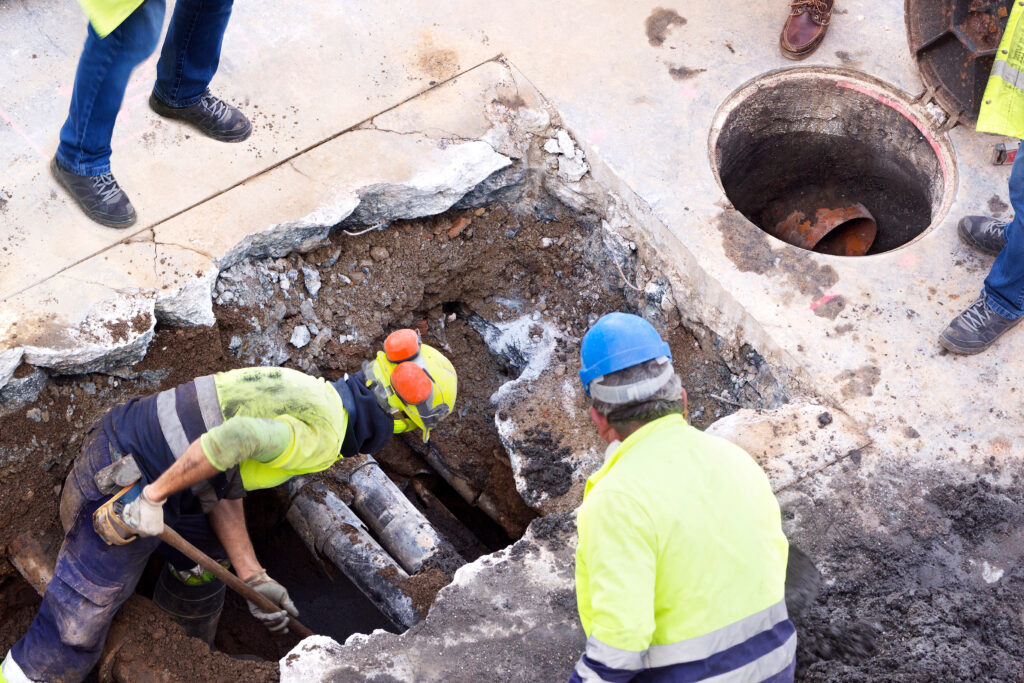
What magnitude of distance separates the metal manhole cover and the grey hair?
277 cm

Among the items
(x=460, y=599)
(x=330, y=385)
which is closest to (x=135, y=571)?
(x=330, y=385)

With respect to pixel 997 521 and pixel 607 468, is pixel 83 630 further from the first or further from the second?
pixel 997 521

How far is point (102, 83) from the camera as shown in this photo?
130 inches

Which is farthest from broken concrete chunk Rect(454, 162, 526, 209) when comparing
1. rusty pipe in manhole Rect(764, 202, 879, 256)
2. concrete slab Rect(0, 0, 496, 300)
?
rusty pipe in manhole Rect(764, 202, 879, 256)

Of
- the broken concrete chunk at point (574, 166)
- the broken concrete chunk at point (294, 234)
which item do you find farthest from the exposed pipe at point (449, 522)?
the broken concrete chunk at point (574, 166)

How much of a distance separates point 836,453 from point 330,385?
197 cm

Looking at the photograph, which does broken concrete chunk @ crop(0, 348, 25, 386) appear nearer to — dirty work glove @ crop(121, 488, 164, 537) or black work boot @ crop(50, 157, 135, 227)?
black work boot @ crop(50, 157, 135, 227)

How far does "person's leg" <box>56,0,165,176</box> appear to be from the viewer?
321cm

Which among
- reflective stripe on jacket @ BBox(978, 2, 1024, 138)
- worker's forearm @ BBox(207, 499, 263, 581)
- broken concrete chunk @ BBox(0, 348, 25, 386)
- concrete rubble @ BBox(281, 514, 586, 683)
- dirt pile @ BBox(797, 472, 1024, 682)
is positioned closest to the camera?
dirt pile @ BBox(797, 472, 1024, 682)

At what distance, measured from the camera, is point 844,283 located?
379cm

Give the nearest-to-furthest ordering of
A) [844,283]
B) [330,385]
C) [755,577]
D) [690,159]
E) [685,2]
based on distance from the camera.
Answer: [755,577] → [330,385] → [844,283] → [690,159] → [685,2]

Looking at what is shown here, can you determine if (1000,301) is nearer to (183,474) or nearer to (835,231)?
(835,231)

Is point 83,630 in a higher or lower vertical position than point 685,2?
lower

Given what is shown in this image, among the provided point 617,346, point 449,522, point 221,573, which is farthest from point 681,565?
point 449,522
